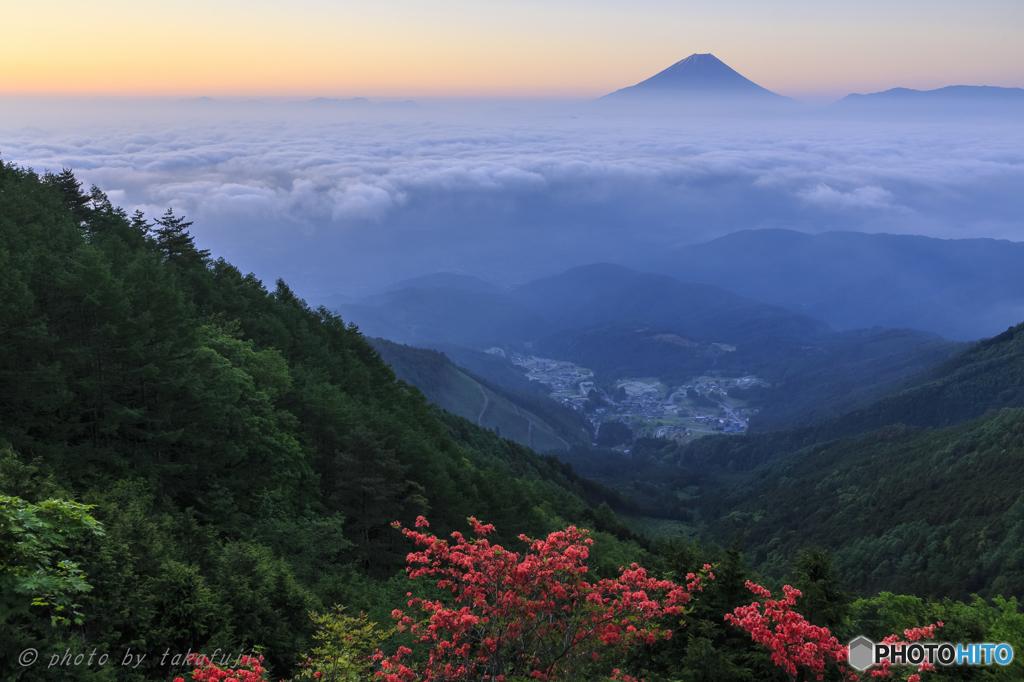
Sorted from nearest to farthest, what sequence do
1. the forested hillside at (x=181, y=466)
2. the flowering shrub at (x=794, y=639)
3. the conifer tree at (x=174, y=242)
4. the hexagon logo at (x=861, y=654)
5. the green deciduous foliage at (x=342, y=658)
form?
the flowering shrub at (x=794, y=639), the green deciduous foliage at (x=342, y=658), the hexagon logo at (x=861, y=654), the forested hillside at (x=181, y=466), the conifer tree at (x=174, y=242)

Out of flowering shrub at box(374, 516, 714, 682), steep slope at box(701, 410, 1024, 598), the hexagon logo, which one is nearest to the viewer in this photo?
flowering shrub at box(374, 516, 714, 682)

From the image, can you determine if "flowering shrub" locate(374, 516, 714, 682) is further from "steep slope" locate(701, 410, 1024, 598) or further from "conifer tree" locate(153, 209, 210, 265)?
"steep slope" locate(701, 410, 1024, 598)

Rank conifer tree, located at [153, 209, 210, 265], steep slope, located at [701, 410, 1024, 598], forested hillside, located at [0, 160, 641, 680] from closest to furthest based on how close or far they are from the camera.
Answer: forested hillside, located at [0, 160, 641, 680]
conifer tree, located at [153, 209, 210, 265]
steep slope, located at [701, 410, 1024, 598]

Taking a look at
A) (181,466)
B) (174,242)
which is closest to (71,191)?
(174,242)

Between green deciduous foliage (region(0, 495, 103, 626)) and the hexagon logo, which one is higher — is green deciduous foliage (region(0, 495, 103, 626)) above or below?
above

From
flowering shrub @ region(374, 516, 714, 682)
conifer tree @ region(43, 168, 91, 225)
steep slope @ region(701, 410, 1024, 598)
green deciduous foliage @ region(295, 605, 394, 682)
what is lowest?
steep slope @ region(701, 410, 1024, 598)

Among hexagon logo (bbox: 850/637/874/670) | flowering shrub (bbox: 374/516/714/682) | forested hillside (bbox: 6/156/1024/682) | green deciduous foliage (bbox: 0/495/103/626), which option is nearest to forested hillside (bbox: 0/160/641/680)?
forested hillside (bbox: 6/156/1024/682)

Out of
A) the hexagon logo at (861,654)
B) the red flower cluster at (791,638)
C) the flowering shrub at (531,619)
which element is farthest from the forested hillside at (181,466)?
the hexagon logo at (861,654)

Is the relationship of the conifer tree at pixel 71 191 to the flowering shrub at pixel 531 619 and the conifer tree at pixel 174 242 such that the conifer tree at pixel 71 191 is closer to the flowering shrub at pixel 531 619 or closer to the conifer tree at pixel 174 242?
the conifer tree at pixel 174 242

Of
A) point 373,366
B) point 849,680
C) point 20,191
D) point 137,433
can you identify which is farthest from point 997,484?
point 20,191
